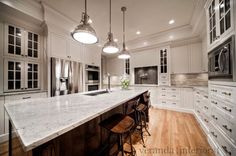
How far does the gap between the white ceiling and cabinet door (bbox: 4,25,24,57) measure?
954 mm

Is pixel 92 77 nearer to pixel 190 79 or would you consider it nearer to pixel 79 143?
pixel 79 143

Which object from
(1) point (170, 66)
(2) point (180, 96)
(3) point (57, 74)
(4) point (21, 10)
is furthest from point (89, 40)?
(2) point (180, 96)

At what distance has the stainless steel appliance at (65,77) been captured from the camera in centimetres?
268

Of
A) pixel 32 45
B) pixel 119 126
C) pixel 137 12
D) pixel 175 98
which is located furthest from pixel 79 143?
pixel 175 98

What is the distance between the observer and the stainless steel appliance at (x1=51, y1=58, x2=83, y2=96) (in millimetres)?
2676

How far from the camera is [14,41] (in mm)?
2363

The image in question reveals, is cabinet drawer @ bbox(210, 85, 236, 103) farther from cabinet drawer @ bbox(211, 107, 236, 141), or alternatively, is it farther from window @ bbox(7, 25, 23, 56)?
window @ bbox(7, 25, 23, 56)

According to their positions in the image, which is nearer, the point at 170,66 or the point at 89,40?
the point at 89,40

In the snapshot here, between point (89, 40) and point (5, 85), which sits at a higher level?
point (89, 40)

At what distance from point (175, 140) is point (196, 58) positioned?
304 centimetres

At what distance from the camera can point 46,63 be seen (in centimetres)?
267

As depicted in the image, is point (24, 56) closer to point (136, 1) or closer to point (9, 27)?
Result: point (9, 27)

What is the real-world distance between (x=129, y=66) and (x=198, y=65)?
2.72 meters

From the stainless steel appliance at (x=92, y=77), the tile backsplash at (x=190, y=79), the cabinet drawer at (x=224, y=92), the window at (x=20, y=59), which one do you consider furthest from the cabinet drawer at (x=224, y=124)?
the window at (x=20, y=59)
